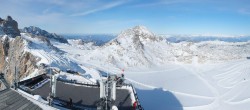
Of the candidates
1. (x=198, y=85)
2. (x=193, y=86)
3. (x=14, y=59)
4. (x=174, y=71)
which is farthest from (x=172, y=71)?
(x=14, y=59)

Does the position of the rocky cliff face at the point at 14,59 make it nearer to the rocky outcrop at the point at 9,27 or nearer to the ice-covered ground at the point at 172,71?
the ice-covered ground at the point at 172,71

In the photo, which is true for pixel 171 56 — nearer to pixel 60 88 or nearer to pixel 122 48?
pixel 122 48

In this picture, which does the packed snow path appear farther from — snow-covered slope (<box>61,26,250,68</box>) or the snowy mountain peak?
the snowy mountain peak

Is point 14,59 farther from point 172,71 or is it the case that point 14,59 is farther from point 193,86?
point 172,71

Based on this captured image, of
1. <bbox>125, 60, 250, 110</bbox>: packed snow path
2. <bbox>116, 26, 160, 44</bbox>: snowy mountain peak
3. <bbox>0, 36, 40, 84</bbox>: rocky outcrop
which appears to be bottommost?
<bbox>125, 60, 250, 110</bbox>: packed snow path

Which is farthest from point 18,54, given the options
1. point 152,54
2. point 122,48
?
point 152,54

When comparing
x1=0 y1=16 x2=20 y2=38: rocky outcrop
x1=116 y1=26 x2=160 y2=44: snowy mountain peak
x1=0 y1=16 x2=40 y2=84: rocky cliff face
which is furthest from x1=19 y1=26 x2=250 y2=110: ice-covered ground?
x1=0 y1=16 x2=20 y2=38: rocky outcrop
